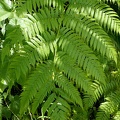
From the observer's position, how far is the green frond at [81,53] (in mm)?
1828

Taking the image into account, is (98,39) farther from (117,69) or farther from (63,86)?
(117,69)

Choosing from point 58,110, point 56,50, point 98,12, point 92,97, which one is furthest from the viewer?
point 92,97

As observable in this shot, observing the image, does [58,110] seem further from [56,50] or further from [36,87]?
[56,50]

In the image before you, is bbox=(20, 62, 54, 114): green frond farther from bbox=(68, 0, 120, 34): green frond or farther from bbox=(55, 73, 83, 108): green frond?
bbox=(68, 0, 120, 34): green frond

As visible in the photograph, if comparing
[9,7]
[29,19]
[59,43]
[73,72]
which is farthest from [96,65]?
[9,7]

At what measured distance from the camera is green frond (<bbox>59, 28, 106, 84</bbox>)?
183 centimetres


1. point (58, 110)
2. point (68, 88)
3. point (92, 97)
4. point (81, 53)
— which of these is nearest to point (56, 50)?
point (81, 53)

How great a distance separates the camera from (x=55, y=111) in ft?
5.81

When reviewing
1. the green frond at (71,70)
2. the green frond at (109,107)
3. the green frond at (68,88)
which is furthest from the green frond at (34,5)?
the green frond at (109,107)

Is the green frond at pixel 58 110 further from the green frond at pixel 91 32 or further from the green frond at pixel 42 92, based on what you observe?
the green frond at pixel 91 32

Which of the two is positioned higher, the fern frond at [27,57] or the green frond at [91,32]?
the green frond at [91,32]

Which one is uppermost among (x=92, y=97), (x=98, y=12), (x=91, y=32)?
(x=98, y=12)

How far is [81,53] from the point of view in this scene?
1.85 m

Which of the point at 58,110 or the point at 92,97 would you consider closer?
the point at 58,110
